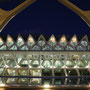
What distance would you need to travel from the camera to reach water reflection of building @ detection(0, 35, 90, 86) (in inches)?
411

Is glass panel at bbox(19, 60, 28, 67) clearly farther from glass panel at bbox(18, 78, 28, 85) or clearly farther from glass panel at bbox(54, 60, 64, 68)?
glass panel at bbox(18, 78, 28, 85)

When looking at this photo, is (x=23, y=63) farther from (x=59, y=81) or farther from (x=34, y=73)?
Result: (x=59, y=81)

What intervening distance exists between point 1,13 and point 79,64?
262 inches

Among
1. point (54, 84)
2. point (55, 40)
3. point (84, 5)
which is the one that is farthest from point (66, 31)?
point (54, 84)

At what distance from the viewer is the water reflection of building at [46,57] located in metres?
10.4

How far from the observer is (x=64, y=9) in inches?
534

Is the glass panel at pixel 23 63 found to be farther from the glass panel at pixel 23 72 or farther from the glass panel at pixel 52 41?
the glass panel at pixel 52 41

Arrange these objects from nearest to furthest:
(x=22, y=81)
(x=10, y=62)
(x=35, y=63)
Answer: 1. (x=22, y=81)
2. (x=35, y=63)
3. (x=10, y=62)

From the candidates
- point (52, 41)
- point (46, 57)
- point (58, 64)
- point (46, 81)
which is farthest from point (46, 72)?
point (46, 81)

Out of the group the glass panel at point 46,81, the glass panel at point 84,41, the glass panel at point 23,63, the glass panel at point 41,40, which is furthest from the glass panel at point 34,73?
the glass panel at point 84,41

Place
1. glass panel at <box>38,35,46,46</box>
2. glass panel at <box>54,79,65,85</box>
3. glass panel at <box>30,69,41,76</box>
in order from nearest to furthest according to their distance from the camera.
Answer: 1. glass panel at <box>54,79,65,85</box>
2. glass panel at <box>30,69,41,76</box>
3. glass panel at <box>38,35,46,46</box>

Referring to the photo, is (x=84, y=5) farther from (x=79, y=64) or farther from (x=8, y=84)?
(x=8, y=84)

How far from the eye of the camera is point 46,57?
12047 millimetres

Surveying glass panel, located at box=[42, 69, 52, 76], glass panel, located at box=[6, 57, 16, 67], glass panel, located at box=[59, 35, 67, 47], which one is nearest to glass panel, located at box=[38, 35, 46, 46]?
glass panel, located at box=[59, 35, 67, 47]
